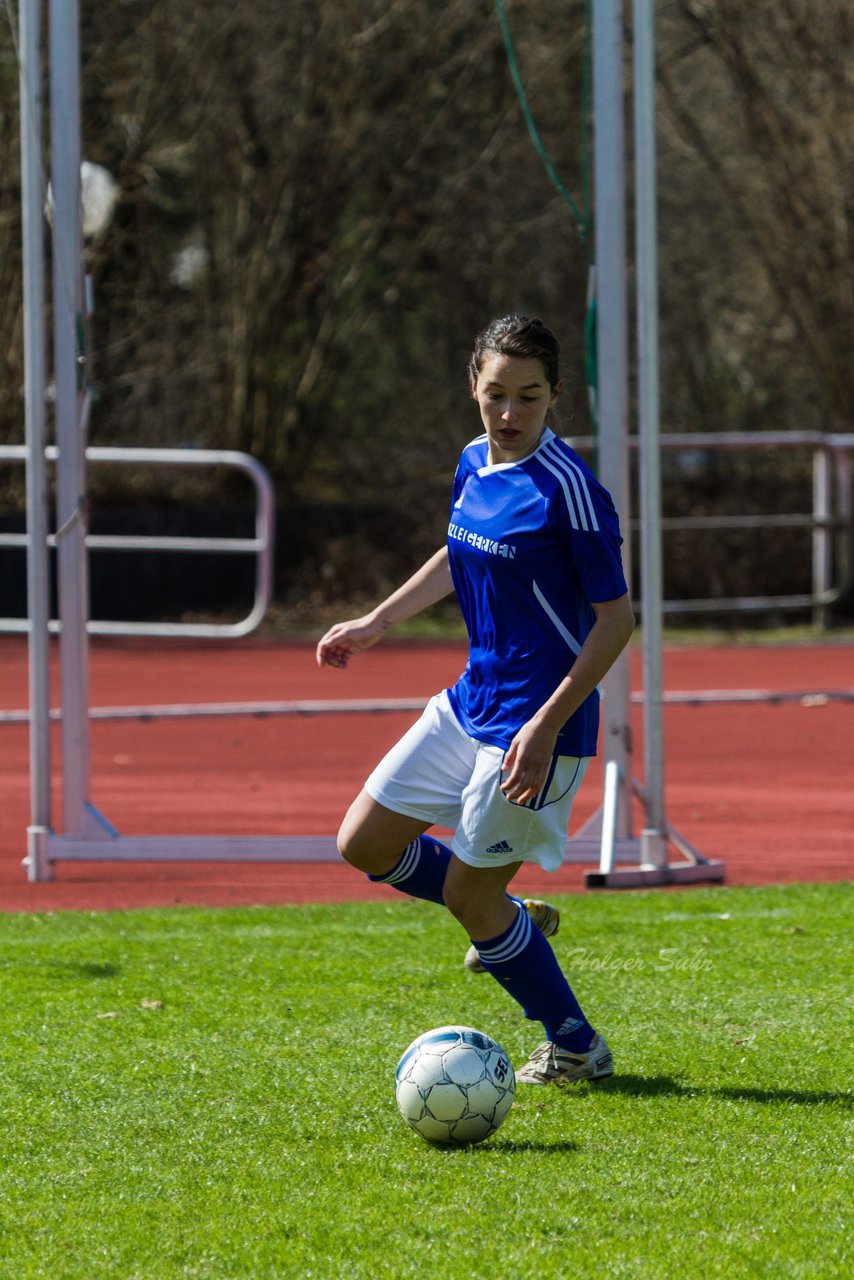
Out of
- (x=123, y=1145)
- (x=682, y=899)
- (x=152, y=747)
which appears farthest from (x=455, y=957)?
(x=152, y=747)

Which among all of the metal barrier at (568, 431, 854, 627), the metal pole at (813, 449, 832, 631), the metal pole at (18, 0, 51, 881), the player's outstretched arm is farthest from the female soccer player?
the metal pole at (813, 449, 832, 631)

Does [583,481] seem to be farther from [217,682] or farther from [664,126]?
[664,126]

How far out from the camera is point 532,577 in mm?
3896

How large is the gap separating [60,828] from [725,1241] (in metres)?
5.29

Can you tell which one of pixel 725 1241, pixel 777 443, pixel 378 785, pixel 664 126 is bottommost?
pixel 725 1241

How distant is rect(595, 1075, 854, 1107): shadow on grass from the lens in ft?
→ 13.3

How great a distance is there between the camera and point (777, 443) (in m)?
14.7

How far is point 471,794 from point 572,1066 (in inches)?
29.4

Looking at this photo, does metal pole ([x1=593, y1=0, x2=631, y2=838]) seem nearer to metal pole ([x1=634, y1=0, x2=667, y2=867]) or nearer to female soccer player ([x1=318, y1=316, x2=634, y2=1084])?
metal pole ([x1=634, y1=0, x2=667, y2=867])

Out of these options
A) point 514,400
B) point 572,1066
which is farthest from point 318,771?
point 514,400

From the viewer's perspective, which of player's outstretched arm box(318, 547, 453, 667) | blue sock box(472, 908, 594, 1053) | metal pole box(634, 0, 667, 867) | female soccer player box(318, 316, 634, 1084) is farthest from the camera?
metal pole box(634, 0, 667, 867)

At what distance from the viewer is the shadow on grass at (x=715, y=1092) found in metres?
4.05

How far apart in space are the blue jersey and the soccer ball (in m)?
0.68

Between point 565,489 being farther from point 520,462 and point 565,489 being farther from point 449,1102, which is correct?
point 449,1102
